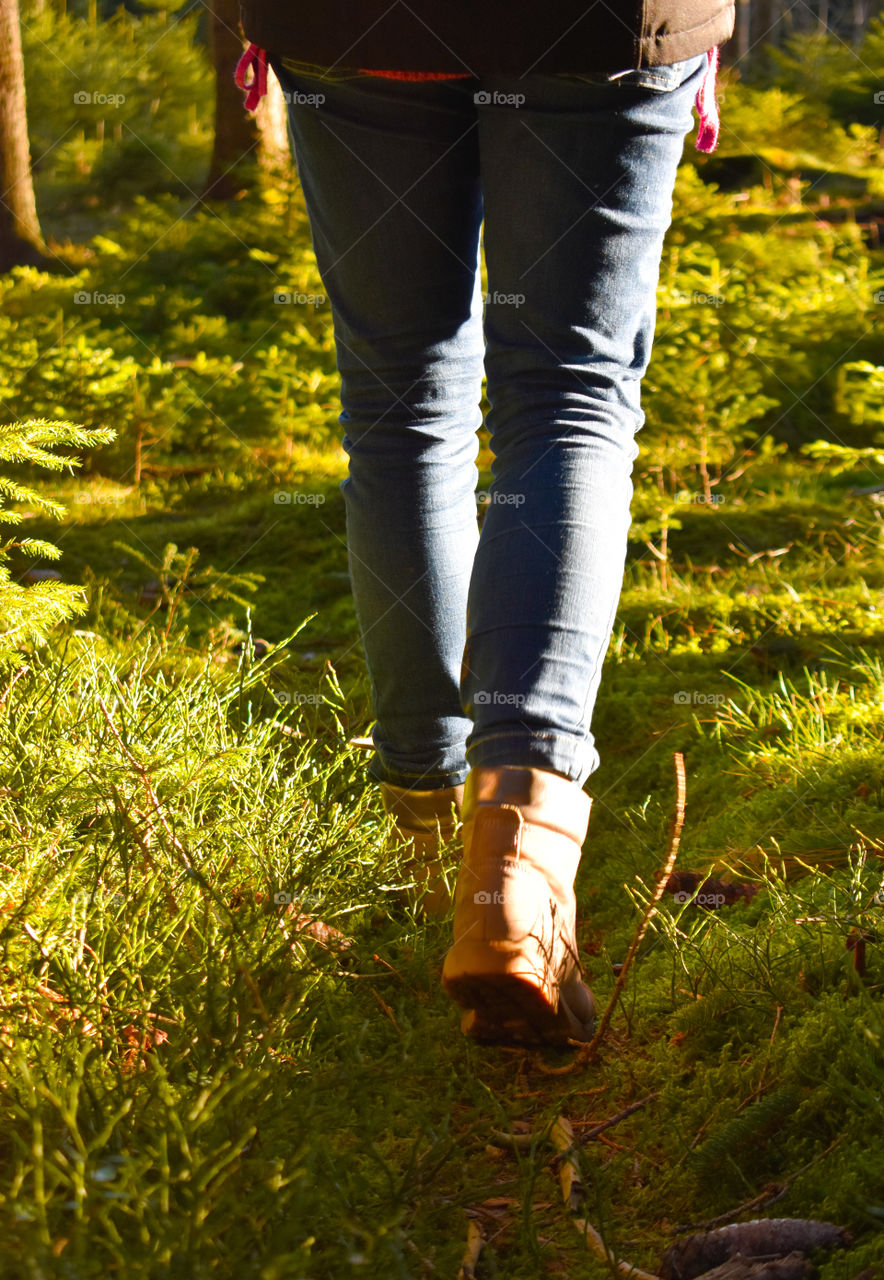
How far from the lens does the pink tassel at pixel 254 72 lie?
1805 millimetres

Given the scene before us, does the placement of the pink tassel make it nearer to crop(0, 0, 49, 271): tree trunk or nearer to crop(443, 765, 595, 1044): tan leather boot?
crop(443, 765, 595, 1044): tan leather boot

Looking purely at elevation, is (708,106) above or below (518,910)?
above

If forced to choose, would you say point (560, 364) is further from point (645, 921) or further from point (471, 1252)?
point (471, 1252)

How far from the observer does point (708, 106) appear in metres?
1.82

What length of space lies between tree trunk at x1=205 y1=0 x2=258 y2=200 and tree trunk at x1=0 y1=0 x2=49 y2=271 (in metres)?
1.37

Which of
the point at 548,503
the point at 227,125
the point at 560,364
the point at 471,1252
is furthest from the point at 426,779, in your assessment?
the point at 227,125

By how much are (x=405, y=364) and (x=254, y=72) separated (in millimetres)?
561

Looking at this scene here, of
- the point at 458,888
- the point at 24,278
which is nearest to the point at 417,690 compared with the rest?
the point at 458,888

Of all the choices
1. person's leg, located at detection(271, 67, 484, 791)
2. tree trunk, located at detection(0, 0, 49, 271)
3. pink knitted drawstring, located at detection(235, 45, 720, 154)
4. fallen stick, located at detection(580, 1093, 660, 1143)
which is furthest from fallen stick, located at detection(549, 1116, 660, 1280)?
tree trunk, located at detection(0, 0, 49, 271)

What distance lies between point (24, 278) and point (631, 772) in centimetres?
397

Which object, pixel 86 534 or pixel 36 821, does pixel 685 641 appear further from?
pixel 86 534

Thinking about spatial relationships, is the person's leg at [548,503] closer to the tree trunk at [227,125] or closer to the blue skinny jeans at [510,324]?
the blue skinny jeans at [510,324]

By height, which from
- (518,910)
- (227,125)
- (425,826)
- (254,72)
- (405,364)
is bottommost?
(425,826)

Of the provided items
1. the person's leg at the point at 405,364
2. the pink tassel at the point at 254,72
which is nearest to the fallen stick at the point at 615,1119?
the person's leg at the point at 405,364
